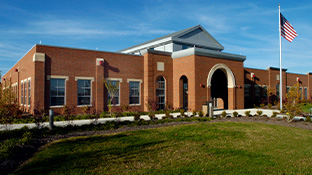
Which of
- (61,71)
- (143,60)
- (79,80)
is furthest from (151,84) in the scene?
(61,71)

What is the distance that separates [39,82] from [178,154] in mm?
14191

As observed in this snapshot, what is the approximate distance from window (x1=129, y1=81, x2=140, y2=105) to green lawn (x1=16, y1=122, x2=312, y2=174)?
1141 cm

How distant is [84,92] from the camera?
19.6 metres

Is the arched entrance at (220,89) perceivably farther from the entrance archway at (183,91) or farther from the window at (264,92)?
the window at (264,92)

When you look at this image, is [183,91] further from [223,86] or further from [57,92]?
[57,92]

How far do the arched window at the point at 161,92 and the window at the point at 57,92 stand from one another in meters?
8.53

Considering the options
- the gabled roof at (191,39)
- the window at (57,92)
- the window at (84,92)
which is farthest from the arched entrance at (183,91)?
the window at (57,92)

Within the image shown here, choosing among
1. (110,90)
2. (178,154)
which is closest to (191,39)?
(110,90)

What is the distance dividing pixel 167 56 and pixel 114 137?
49.3ft

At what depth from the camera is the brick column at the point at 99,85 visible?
65.0 feet

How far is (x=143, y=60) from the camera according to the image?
22.6 metres

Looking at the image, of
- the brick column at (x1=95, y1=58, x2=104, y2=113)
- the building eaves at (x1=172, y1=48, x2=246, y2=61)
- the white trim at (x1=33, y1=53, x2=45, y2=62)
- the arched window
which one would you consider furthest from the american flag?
the white trim at (x1=33, y1=53, x2=45, y2=62)

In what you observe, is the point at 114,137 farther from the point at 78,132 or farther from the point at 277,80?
the point at 277,80

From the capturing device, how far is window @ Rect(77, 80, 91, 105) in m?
19.4
